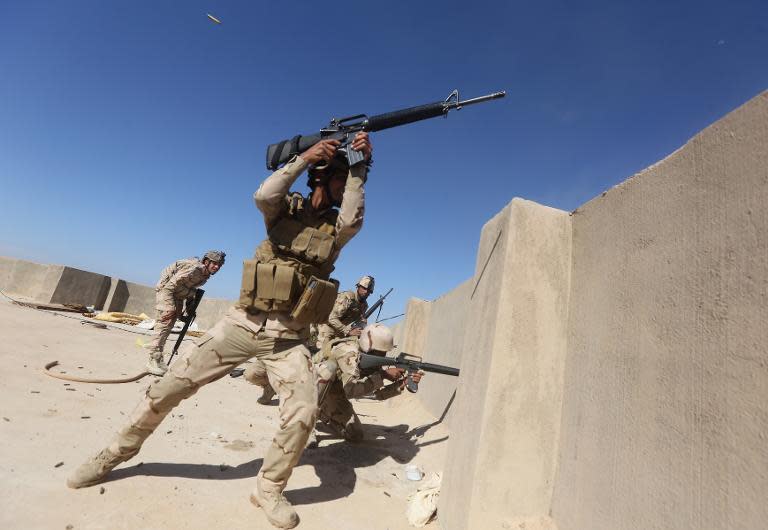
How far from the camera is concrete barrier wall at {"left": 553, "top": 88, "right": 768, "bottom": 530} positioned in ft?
3.29

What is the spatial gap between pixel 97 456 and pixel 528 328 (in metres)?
2.13

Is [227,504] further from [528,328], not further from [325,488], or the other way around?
[528,328]

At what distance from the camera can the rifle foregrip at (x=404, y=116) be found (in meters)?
3.32

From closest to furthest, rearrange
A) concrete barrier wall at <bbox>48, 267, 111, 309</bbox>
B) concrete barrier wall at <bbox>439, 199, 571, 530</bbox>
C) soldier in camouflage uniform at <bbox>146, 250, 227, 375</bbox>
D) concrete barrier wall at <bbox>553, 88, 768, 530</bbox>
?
concrete barrier wall at <bbox>553, 88, 768, 530</bbox> → concrete barrier wall at <bbox>439, 199, 571, 530</bbox> → soldier in camouflage uniform at <bbox>146, 250, 227, 375</bbox> → concrete barrier wall at <bbox>48, 267, 111, 309</bbox>

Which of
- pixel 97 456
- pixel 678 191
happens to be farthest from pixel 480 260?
pixel 97 456

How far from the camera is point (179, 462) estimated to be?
2.49 m

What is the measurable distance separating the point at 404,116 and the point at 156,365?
4172 mm

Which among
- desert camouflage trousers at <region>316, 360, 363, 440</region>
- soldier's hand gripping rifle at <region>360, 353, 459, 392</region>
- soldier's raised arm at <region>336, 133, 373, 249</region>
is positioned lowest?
desert camouflage trousers at <region>316, 360, 363, 440</region>

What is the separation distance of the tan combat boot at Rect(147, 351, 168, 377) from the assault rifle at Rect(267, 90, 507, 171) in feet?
11.1

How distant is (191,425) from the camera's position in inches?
127

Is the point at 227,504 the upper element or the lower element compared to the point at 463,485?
lower

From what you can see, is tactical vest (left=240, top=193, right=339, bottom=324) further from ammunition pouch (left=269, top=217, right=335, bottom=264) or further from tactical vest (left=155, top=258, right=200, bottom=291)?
tactical vest (left=155, top=258, right=200, bottom=291)

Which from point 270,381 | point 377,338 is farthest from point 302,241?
point 377,338

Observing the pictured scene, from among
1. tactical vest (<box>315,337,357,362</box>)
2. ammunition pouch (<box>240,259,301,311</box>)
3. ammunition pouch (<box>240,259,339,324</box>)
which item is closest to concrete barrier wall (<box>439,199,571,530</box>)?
ammunition pouch (<box>240,259,339,324</box>)
